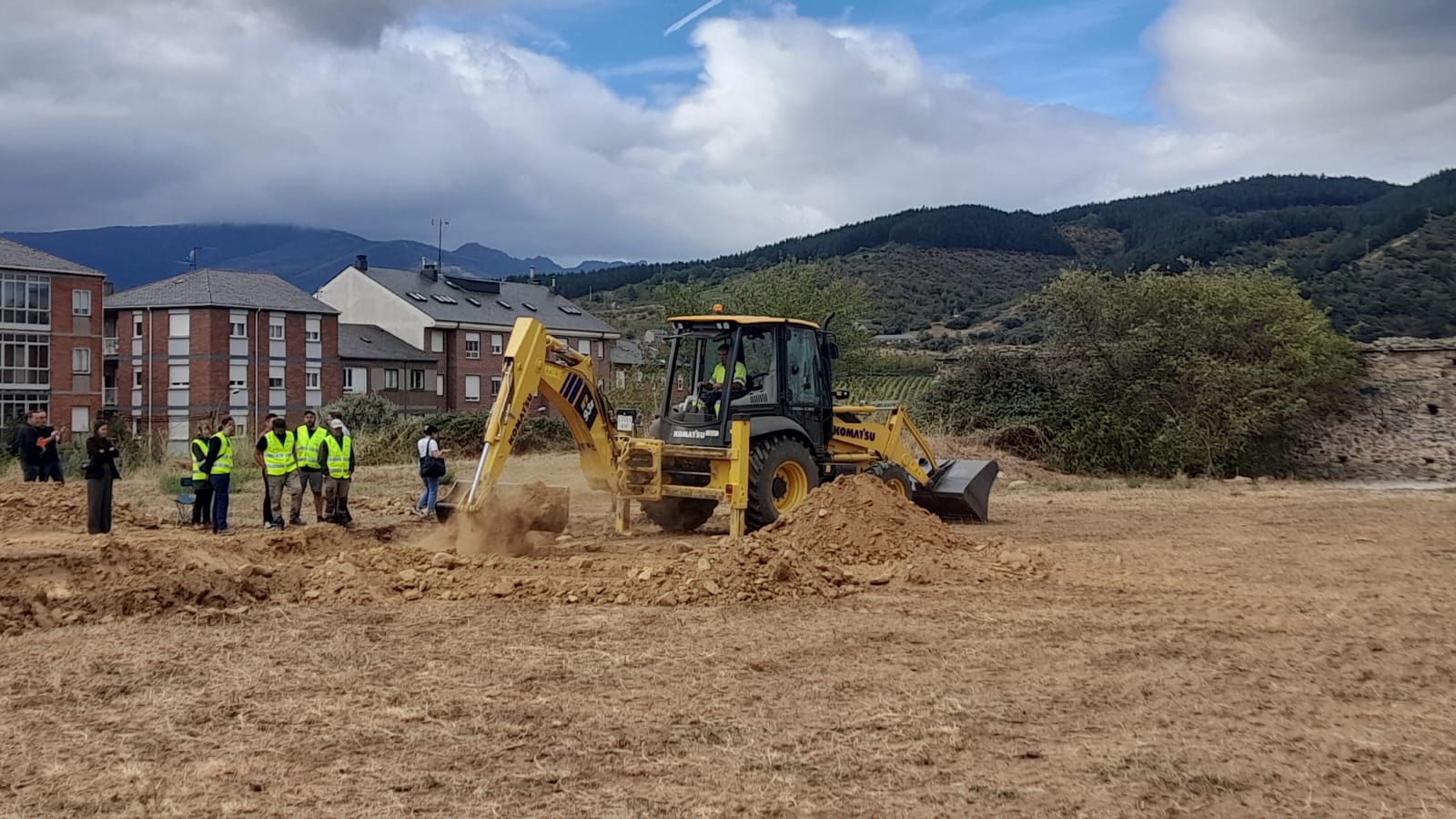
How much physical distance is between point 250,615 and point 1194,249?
233 ft

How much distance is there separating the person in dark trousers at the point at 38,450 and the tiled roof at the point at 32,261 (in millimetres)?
31183

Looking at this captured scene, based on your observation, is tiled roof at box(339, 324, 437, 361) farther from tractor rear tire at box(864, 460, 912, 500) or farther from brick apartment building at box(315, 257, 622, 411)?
tractor rear tire at box(864, 460, 912, 500)

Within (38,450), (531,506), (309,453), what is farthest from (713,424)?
(38,450)

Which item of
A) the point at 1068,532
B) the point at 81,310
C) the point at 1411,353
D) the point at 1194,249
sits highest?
the point at 1194,249

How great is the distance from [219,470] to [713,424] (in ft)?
19.0

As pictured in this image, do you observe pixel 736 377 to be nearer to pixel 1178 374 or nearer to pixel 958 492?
pixel 958 492

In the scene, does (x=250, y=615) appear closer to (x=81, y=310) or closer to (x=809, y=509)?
(x=809, y=509)

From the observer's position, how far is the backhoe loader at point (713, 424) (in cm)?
1170

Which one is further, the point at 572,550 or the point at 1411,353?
the point at 1411,353

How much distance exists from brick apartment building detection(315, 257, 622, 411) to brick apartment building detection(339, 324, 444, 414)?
0.76 feet

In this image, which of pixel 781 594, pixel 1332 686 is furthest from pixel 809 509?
pixel 1332 686

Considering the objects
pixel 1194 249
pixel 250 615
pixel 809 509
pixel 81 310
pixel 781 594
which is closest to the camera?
pixel 250 615

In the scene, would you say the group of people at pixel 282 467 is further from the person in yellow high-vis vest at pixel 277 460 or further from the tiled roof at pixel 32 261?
the tiled roof at pixel 32 261

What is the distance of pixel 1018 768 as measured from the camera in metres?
4.93
